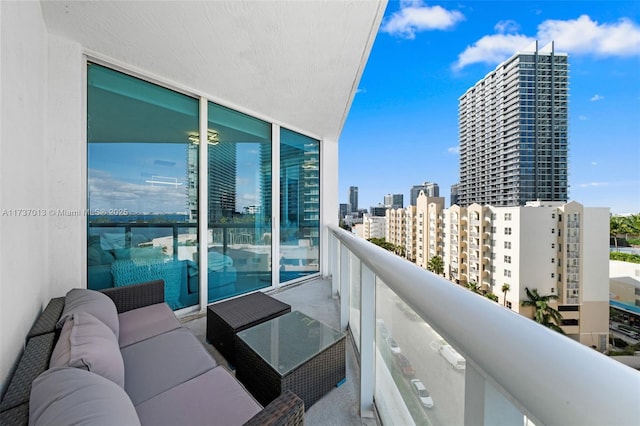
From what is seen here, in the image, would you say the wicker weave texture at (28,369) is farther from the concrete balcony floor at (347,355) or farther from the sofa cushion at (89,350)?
the concrete balcony floor at (347,355)

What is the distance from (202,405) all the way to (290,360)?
1.82ft

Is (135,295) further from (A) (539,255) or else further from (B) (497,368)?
(A) (539,255)

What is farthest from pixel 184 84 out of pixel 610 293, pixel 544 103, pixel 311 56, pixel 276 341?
pixel 610 293

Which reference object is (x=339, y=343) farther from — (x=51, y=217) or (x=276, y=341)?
(x=51, y=217)

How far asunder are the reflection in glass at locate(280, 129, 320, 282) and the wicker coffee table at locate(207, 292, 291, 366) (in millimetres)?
1843

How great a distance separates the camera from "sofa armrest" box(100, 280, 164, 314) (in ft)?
6.64

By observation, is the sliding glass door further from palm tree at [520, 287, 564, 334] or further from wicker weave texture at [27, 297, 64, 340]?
palm tree at [520, 287, 564, 334]

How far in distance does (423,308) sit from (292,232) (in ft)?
12.6

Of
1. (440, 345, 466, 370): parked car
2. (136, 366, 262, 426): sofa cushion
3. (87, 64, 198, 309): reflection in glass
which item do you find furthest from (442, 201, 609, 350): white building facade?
(87, 64, 198, 309): reflection in glass

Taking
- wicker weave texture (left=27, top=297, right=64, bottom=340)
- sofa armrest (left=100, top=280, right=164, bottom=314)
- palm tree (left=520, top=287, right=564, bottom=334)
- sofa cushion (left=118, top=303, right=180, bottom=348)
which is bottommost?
Answer: sofa cushion (left=118, top=303, right=180, bottom=348)

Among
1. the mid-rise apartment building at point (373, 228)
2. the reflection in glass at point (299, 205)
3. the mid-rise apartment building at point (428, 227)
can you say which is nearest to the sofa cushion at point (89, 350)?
the mid-rise apartment building at point (428, 227)

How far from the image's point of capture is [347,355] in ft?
7.03

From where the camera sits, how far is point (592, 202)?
1149mm

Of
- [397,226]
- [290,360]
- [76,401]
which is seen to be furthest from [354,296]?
[397,226]
